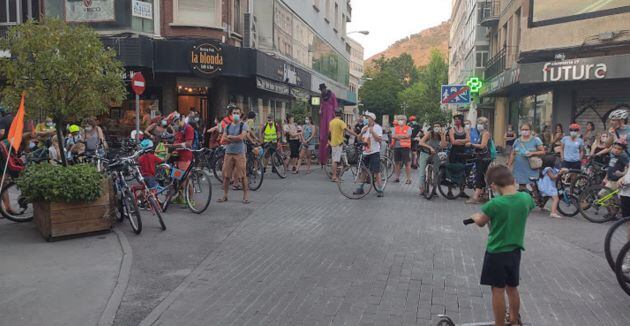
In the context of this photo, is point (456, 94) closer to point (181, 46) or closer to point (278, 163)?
point (278, 163)

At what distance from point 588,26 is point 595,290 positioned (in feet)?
54.6

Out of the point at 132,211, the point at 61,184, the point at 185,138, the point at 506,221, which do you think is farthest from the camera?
the point at 185,138

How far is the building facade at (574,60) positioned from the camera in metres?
18.0

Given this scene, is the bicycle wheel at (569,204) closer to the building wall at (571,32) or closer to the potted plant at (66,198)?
the potted plant at (66,198)

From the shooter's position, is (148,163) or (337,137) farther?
(337,137)

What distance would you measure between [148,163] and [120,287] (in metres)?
4.02

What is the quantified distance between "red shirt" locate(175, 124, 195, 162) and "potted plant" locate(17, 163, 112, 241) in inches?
99.9

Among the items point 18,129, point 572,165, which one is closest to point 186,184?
point 18,129

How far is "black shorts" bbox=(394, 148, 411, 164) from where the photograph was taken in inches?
589

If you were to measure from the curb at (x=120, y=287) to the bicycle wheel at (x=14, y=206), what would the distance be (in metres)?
2.12

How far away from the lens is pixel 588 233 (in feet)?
28.1

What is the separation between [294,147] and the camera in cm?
1662

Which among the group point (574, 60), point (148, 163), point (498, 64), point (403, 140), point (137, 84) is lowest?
point (148, 163)

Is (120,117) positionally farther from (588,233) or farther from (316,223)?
(588,233)
